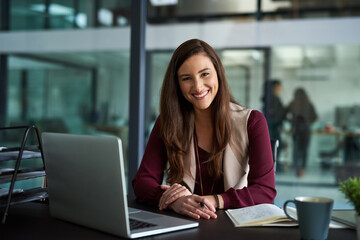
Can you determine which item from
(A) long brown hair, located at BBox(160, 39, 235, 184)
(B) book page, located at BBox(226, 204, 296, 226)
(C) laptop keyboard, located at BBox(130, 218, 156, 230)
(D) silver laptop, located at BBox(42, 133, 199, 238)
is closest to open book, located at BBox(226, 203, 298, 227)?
(B) book page, located at BBox(226, 204, 296, 226)

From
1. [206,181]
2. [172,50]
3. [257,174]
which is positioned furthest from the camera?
[172,50]

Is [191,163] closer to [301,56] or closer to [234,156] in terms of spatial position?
[234,156]

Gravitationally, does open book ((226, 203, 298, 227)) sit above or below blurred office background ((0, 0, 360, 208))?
below

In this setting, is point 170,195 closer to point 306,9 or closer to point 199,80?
point 199,80

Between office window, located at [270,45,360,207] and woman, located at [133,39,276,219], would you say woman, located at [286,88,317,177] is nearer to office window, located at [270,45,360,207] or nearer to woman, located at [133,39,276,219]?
office window, located at [270,45,360,207]

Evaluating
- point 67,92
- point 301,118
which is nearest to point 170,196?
point 301,118

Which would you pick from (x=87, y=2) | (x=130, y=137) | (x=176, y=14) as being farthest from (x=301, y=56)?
(x=87, y=2)

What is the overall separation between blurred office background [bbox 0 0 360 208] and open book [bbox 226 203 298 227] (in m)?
2.56

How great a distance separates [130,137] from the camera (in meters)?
3.38

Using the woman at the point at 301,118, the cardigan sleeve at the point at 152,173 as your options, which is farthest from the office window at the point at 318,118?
the cardigan sleeve at the point at 152,173

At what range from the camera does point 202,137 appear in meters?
1.98

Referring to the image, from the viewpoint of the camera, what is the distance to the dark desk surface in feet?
3.54

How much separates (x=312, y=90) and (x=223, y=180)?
7.81 feet

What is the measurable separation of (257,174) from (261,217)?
0.48 m
